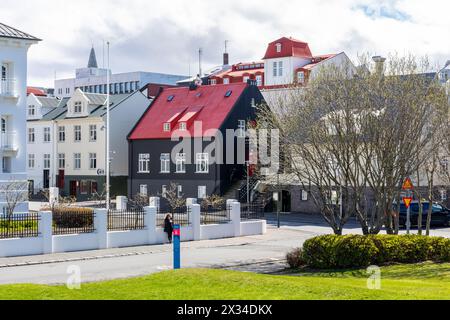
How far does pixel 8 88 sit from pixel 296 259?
73.6 feet

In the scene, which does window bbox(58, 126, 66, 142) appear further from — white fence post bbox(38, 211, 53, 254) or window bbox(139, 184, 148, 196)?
white fence post bbox(38, 211, 53, 254)

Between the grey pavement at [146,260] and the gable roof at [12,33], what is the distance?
15376mm

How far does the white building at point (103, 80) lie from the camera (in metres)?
118

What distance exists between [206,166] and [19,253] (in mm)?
28710

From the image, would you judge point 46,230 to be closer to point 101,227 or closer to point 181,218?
point 101,227

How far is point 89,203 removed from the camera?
60375 mm

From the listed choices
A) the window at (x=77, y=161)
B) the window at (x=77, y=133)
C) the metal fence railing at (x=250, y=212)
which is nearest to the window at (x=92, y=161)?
the window at (x=77, y=161)

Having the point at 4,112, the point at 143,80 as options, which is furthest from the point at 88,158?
the point at 143,80

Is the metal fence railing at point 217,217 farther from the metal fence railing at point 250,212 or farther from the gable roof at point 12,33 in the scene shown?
the gable roof at point 12,33

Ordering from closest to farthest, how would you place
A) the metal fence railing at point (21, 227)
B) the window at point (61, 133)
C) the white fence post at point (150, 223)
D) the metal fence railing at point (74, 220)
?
the metal fence railing at point (21, 227) → the metal fence railing at point (74, 220) → the white fence post at point (150, 223) → the window at point (61, 133)

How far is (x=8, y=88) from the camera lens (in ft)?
132

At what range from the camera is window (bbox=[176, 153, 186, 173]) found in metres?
57.3
